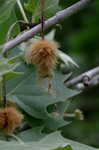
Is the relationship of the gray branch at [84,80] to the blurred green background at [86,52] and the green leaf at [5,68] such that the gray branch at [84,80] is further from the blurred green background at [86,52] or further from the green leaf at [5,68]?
the blurred green background at [86,52]

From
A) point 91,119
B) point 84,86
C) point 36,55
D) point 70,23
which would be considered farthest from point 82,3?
point 70,23

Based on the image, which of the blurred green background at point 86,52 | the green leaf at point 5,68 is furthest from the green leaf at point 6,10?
the blurred green background at point 86,52

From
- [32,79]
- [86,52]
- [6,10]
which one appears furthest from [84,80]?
[86,52]

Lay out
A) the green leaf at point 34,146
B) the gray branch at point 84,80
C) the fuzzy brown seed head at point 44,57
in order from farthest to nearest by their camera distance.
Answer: the gray branch at point 84,80
the fuzzy brown seed head at point 44,57
the green leaf at point 34,146

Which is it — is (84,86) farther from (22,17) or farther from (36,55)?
(36,55)

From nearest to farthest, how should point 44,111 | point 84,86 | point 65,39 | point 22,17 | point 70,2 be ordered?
point 44,111 < point 22,17 < point 84,86 < point 70,2 < point 65,39

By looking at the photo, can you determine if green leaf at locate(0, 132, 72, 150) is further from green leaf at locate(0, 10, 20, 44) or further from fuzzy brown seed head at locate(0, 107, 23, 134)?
green leaf at locate(0, 10, 20, 44)

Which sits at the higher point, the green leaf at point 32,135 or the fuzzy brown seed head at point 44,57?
the fuzzy brown seed head at point 44,57

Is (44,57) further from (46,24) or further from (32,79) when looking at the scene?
(32,79)
